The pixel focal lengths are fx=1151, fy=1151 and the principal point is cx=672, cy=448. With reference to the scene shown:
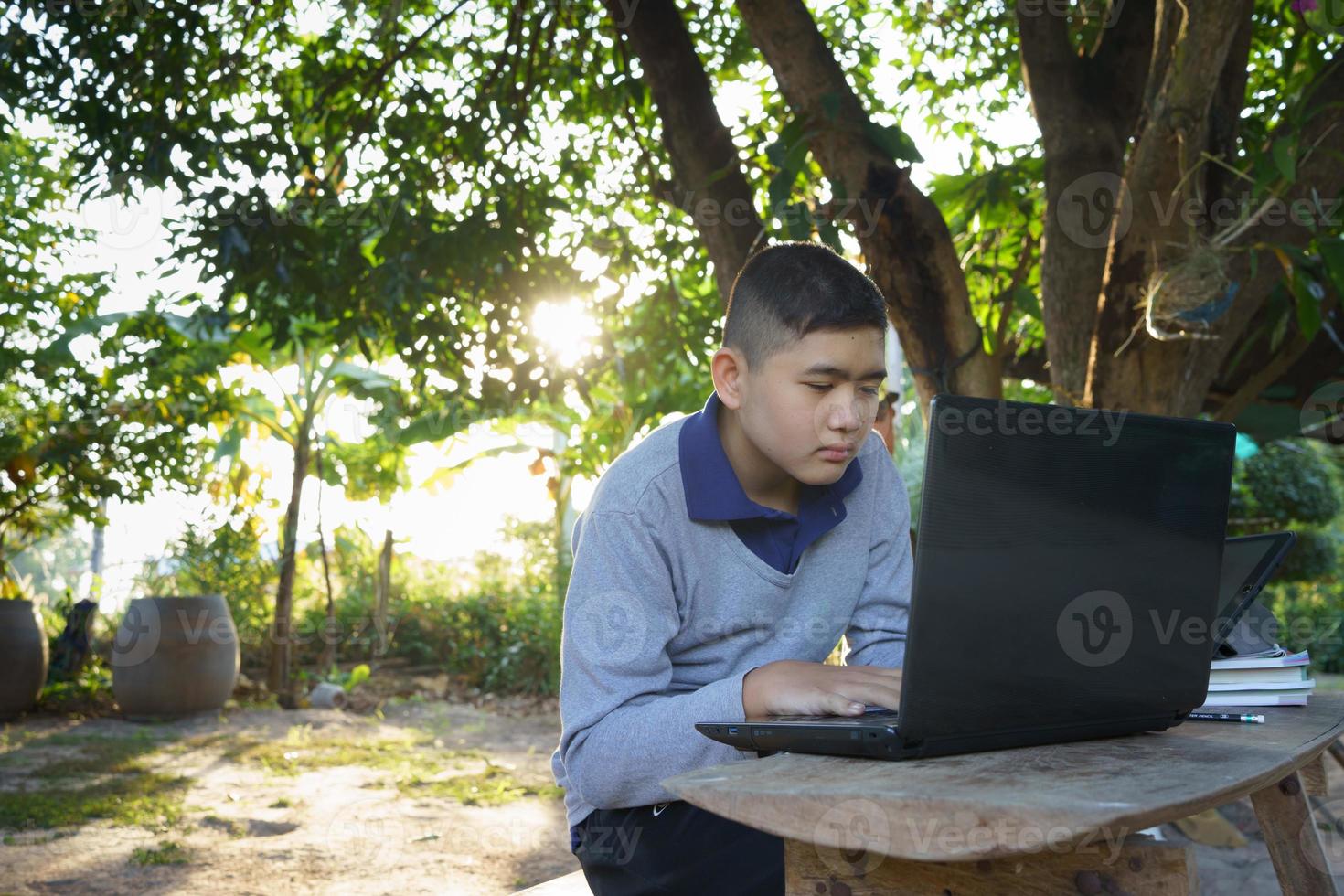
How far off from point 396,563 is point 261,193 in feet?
29.5

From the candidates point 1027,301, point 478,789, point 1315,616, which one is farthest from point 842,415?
point 1315,616

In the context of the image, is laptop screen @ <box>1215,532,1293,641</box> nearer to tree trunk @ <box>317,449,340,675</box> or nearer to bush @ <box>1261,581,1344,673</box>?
tree trunk @ <box>317,449,340,675</box>

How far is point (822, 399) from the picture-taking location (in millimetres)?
1841

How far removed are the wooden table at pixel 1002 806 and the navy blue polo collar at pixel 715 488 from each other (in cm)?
62

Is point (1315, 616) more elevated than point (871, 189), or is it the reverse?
point (871, 189)

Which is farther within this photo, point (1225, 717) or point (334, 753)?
point (334, 753)

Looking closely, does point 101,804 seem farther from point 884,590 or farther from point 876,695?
point 876,695

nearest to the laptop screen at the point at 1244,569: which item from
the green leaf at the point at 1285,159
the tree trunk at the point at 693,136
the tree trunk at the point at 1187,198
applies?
the green leaf at the point at 1285,159

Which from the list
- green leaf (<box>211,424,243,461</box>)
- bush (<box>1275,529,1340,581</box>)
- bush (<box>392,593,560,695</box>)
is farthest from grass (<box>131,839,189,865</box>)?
bush (<box>1275,529,1340,581</box>)

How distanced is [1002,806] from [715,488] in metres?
0.96

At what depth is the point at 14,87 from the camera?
3688mm

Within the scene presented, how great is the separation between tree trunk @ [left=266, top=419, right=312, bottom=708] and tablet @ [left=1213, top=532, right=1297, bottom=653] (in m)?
8.72

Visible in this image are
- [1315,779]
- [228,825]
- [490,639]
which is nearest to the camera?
[1315,779]

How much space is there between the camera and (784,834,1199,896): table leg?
4.08 feet
